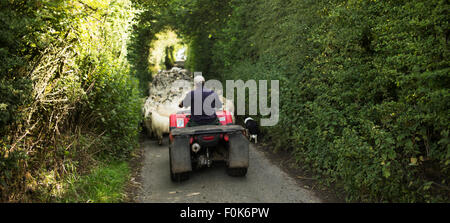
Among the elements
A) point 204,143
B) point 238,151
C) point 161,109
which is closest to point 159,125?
point 161,109

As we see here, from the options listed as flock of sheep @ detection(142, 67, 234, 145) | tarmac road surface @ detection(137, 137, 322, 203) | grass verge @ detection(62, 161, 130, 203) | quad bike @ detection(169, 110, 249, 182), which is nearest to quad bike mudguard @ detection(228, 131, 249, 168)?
quad bike @ detection(169, 110, 249, 182)

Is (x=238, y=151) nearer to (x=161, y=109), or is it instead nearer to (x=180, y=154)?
(x=180, y=154)

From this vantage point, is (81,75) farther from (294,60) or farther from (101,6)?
(294,60)

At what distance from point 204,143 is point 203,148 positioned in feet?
1.27

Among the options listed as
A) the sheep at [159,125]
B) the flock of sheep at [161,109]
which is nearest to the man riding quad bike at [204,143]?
the sheep at [159,125]

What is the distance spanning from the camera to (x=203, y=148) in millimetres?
5820

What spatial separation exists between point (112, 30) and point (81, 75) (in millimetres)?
1806

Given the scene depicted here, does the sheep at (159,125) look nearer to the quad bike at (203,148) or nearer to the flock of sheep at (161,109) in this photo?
the flock of sheep at (161,109)

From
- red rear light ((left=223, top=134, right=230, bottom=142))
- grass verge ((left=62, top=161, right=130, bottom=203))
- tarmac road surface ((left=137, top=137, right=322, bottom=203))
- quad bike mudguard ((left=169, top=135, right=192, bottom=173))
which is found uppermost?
red rear light ((left=223, top=134, right=230, bottom=142))

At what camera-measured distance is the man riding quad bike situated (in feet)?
17.5

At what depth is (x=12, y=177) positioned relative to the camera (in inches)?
150

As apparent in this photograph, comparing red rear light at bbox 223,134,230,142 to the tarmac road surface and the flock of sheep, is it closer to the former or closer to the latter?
the tarmac road surface
